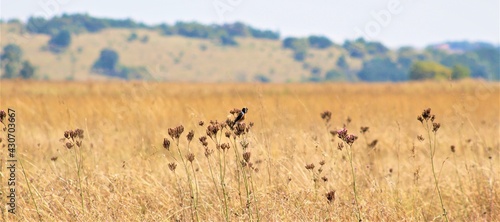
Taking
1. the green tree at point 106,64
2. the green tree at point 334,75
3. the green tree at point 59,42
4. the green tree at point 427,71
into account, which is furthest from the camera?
the green tree at point 59,42

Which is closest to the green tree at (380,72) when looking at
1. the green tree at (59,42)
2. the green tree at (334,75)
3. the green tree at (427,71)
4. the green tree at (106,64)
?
the green tree at (334,75)

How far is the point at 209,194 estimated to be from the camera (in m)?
4.70

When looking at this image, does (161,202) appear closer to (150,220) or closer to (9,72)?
(150,220)

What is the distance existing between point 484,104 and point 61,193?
12772mm

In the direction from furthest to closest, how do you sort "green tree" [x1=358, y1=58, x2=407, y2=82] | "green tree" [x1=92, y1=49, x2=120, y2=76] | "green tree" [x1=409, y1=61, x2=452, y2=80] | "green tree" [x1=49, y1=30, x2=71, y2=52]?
"green tree" [x1=49, y1=30, x2=71, y2=52]
"green tree" [x1=358, y1=58, x2=407, y2=82]
"green tree" [x1=92, y1=49, x2=120, y2=76]
"green tree" [x1=409, y1=61, x2=452, y2=80]

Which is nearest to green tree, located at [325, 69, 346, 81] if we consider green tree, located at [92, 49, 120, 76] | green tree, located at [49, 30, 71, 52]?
green tree, located at [92, 49, 120, 76]

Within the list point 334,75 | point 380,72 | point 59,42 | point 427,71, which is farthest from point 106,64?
Result: point 427,71

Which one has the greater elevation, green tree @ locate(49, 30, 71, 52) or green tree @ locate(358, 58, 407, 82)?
green tree @ locate(49, 30, 71, 52)

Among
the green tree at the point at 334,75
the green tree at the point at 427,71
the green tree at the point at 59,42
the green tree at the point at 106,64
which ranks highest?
the green tree at the point at 59,42

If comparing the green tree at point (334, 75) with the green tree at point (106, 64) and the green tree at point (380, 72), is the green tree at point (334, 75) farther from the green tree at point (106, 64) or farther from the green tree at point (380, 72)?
the green tree at point (106, 64)

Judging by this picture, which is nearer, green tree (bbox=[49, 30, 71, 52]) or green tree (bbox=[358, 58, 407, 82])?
green tree (bbox=[358, 58, 407, 82])

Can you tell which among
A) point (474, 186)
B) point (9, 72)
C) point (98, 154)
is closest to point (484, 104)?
point (474, 186)

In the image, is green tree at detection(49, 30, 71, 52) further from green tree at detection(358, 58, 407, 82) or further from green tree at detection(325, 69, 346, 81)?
green tree at detection(358, 58, 407, 82)

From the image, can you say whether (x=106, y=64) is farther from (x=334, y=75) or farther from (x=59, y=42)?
(x=334, y=75)
